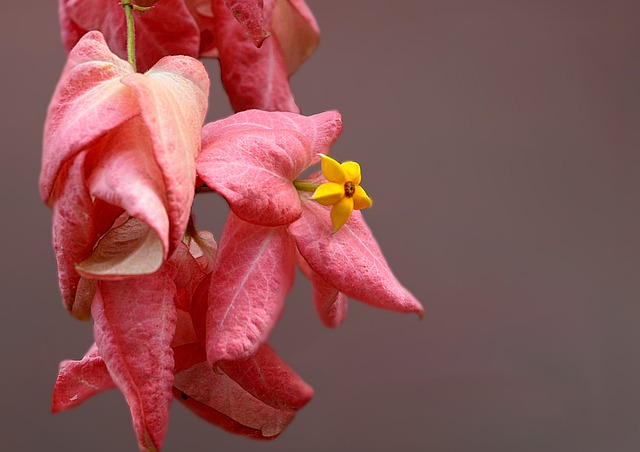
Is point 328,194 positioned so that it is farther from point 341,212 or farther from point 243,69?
point 243,69

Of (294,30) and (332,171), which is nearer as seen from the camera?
(332,171)

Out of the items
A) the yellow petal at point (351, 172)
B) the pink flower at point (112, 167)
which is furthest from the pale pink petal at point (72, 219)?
the yellow petal at point (351, 172)

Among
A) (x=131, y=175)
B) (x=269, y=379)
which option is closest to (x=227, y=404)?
(x=269, y=379)

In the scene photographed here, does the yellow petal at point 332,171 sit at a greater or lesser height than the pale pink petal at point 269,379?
greater

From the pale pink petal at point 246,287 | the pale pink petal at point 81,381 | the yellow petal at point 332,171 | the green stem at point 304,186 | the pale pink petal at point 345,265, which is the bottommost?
the pale pink petal at point 81,381

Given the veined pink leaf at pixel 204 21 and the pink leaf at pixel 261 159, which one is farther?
the veined pink leaf at pixel 204 21

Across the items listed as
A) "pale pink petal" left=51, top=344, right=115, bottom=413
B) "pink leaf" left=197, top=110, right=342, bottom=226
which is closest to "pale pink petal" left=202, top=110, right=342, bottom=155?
"pink leaf" left=197, top=110, right=342, bottom=226

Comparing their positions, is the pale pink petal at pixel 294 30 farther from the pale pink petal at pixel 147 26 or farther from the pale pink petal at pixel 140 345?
the pale pink petal at pixel 140 345
